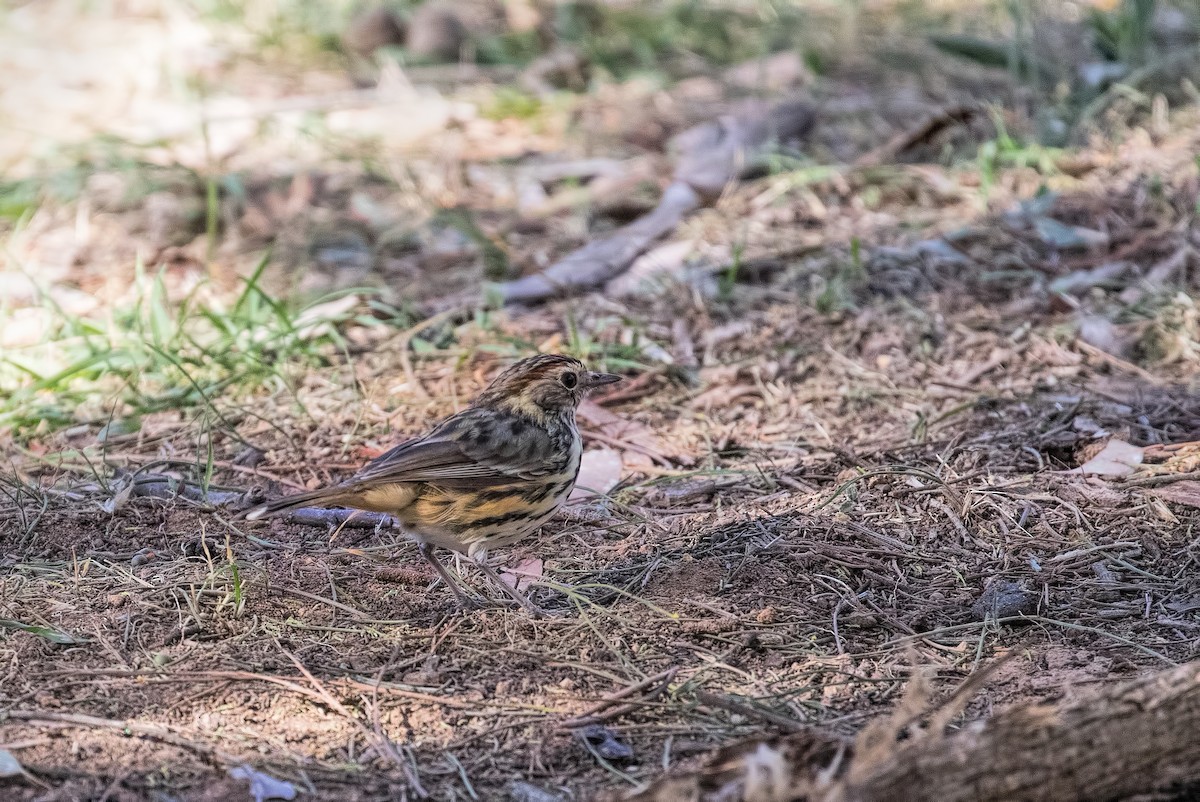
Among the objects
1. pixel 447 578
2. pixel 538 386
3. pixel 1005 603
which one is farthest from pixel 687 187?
pixel 1005 603

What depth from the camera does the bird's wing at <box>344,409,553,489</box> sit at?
4.57m

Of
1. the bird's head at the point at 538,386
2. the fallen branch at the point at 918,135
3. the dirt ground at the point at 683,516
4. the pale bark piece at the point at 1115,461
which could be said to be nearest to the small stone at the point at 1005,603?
the dirt ground at the point at 683,516

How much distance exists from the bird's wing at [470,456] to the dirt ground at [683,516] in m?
0.40

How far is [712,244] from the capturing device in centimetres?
763

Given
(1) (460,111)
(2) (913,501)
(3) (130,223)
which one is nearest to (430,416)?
(2) (913,501)

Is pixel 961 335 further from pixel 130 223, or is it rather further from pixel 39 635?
pixel 130 223

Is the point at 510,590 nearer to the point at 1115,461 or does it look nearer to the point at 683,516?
the point at 683,516

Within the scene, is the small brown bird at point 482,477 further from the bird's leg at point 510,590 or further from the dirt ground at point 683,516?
the dirt ground at point 683,516

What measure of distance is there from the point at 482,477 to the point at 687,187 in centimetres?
404

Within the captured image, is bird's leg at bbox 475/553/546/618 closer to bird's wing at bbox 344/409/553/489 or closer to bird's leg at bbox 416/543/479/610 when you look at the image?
bird's leg at bbox 416/543/479/610

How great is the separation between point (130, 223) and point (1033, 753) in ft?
22.4

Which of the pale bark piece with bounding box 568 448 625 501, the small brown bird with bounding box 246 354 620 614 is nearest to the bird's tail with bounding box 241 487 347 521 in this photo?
the small brown bird with bounding box 246 354 620 614

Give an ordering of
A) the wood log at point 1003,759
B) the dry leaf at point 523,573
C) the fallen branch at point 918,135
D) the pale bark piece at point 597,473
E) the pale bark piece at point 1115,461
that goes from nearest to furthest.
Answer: the wood log at point 1003,759, the dry leaf at point 523,573, the pale bark piece at point 1115,461, the pale bark piece at point 597,473, the fallen branch at point 918,135

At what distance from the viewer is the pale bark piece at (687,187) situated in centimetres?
727
